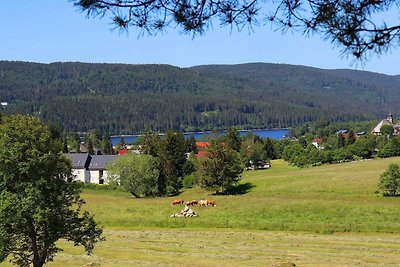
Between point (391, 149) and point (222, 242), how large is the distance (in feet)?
261

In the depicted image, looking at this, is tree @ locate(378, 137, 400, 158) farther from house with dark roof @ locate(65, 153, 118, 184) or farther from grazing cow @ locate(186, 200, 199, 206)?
grazing cow @ locate(186, 200, 199, 206)

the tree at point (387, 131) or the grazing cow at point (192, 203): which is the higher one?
the tree at point (387, 131)

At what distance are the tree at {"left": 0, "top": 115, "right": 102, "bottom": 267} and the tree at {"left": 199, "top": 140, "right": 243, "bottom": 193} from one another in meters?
49.4

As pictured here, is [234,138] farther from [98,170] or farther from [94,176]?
[94,176]

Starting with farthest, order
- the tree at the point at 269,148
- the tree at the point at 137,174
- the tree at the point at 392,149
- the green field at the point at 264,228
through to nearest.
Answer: the tree at the point at 269,148 < the tree at the point at 392,149 < the tree at the point at 137,174 < the green field at the point at 264,228

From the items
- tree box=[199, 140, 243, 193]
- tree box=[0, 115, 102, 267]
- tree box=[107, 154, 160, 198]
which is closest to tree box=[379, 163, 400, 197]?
tree box=[199, 140, 243, 193]

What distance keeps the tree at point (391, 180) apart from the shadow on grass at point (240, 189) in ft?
70.9

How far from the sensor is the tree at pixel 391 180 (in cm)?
6281

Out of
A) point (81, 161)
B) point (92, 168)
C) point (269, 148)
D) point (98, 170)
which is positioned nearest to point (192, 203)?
point (98, 170)

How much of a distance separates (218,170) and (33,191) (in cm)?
5278

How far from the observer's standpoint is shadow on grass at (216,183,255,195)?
79.6 meters

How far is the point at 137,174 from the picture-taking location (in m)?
80.8

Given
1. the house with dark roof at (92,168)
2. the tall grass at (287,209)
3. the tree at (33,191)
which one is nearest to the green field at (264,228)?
the tall grass at (287,209)

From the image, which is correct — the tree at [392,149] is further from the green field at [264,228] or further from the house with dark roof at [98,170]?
the house with dark roof at [98,170]
